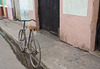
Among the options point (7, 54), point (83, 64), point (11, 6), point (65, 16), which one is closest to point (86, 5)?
point (65, 16)

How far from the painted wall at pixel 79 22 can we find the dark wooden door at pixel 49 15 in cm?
104

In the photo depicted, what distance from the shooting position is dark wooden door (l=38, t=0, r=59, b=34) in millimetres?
6248

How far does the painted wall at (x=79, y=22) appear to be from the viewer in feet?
12.9

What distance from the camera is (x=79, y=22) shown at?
4.41m

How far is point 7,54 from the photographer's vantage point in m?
4.61

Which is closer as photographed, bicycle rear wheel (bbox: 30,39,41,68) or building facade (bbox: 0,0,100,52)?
bicycle rear wheel (bbox: 30,39,41,68)

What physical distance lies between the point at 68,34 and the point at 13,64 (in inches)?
98.4

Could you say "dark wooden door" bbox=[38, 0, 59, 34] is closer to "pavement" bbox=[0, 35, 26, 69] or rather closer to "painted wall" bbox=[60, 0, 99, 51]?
"painted wall" bbox=[60, 0, 99, 51]

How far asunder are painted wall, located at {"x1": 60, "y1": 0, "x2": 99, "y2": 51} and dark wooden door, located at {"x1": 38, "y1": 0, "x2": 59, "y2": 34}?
3.42 ft

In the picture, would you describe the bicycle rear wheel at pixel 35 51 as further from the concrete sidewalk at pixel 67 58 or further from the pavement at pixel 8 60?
the pavement at pixel 8 60

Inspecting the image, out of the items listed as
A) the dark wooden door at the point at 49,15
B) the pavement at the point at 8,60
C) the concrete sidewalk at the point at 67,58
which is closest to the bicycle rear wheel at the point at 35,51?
the concrete sidewalk at the point at 67,58

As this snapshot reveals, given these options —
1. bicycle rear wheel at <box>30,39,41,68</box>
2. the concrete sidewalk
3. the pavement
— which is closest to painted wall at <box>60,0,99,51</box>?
the concrete sidewalk

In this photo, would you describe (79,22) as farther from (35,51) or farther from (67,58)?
(35,51)

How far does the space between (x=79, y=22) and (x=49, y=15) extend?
2.85 metres
